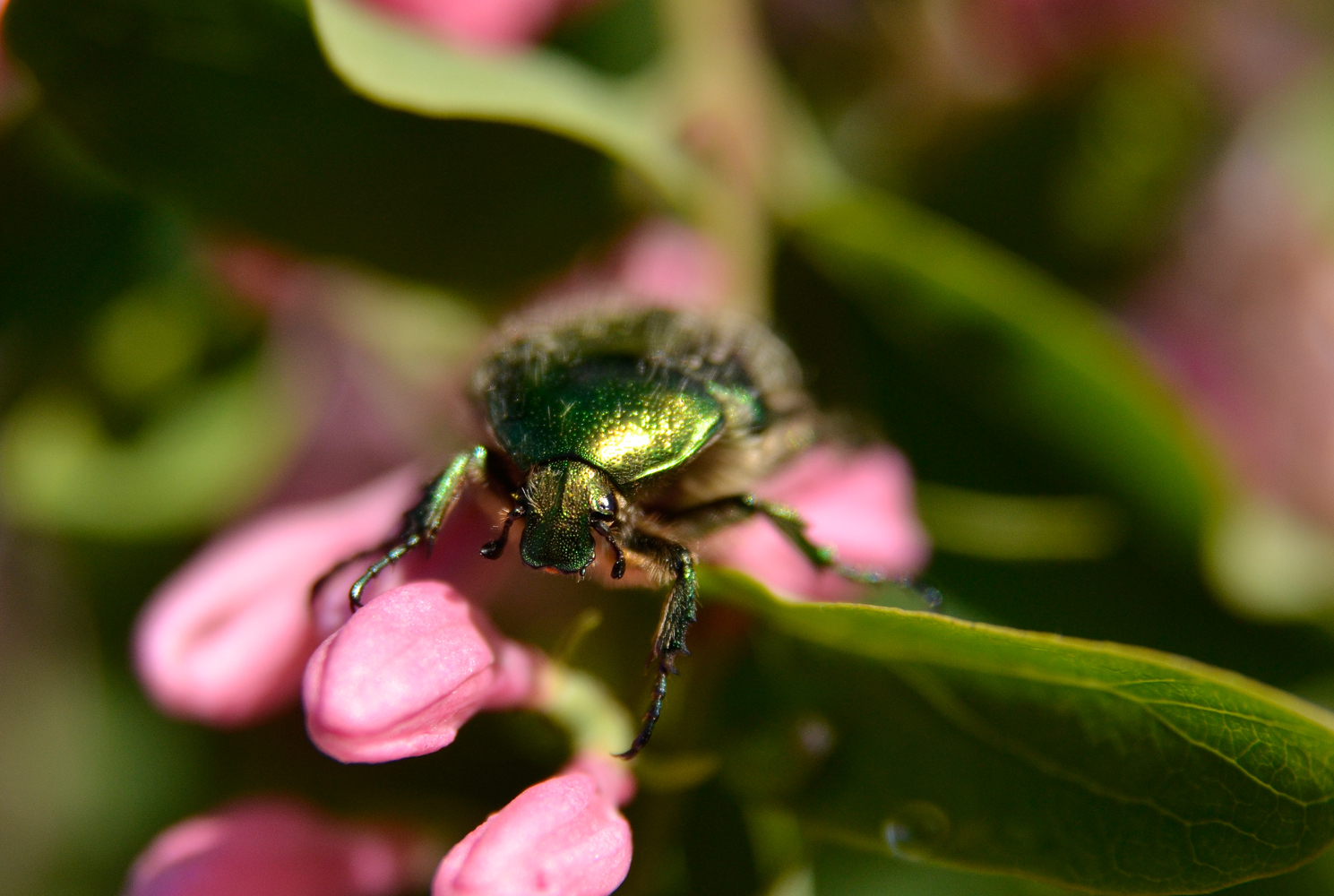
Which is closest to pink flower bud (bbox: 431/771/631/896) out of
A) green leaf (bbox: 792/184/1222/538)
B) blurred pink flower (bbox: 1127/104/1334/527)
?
green leaf (bbox: 792/184/1222/538)

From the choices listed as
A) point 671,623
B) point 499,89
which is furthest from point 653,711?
point 499,89

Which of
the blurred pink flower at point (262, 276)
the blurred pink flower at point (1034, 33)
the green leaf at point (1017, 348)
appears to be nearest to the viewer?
the green leaf at point (1017, 348)

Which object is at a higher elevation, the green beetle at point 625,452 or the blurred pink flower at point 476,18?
the blurred pink flower at point 476,18

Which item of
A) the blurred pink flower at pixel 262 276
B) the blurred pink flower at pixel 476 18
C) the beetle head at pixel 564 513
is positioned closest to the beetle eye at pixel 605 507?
the beetle head at pixel 564 513

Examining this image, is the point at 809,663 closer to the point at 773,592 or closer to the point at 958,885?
the point at 773,592

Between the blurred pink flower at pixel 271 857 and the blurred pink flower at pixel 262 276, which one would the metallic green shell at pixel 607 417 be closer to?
the blurred pink flower at pixel 271 857

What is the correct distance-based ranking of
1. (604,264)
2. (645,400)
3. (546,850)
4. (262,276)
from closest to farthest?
(546,850) < (645,400) < (604,264) < (262,276)

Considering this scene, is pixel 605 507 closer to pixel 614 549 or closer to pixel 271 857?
pixel 614 549

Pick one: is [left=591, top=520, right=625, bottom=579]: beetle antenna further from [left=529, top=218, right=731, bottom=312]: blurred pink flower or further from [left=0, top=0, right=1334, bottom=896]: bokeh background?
[left=529, top=218, right=731, bottom=312]: blurred pink flower
